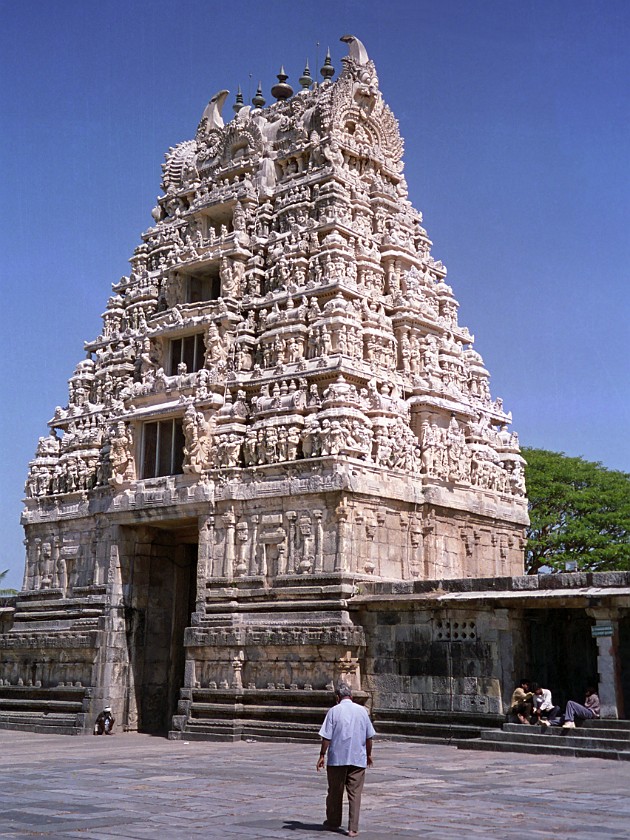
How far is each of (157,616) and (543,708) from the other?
1387 cm

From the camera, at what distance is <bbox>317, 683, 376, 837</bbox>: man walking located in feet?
37.7

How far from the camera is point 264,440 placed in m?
27.4

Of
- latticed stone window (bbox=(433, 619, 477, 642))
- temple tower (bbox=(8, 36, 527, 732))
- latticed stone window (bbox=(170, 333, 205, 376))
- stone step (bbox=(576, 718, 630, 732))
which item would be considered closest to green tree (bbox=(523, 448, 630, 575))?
temple tower (bbox=(8, 36, 527, 732))

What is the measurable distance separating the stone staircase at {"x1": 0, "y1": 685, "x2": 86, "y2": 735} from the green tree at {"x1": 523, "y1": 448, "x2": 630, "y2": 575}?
79.0 ft

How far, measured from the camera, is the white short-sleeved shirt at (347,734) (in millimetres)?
11703

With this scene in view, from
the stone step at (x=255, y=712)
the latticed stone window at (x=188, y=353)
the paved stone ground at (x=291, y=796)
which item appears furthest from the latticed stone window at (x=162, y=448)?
the paved stone ground at (x=291, y=796)

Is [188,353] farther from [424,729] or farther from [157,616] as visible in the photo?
[424,729]

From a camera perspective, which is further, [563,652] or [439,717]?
[563,652]

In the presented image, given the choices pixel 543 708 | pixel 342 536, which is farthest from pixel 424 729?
pixel 342 536

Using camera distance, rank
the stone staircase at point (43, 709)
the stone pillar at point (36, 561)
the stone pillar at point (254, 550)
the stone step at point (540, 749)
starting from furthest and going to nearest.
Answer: the stone pillar at point (36, 561), the stone staircase at point (43, 709), the stone pillar at point (254, 550), the stone step at point (540, 749)

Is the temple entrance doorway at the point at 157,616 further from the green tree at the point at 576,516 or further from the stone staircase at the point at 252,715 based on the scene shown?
the green tree at the point at 576,516

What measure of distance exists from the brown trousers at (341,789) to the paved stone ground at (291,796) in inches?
9.7

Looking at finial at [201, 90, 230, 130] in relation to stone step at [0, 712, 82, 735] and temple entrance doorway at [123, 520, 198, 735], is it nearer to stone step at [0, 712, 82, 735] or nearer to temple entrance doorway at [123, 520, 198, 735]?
temple entrance doorway at [123, 520, 198, 735]

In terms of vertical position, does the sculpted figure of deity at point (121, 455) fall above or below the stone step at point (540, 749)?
above
